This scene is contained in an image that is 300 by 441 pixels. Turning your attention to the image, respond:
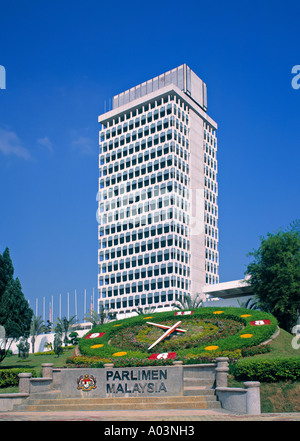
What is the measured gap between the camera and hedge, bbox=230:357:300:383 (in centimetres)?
2209

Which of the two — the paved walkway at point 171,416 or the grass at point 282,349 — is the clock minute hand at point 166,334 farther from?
the paved walkway at point 171,416

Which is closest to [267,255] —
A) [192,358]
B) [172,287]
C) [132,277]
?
[192,358]

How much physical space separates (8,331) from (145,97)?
85.6 meters

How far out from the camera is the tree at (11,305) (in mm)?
36719

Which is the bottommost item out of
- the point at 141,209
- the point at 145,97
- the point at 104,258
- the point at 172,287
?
the point at 172,287

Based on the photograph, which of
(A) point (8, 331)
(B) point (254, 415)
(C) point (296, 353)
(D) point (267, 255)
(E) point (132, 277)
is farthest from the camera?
(E) point (132, 277)

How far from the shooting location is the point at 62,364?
112 feet

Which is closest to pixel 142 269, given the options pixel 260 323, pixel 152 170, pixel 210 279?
pixel 210 279

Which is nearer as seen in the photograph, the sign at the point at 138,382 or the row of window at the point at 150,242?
the sign at the point at 138,382

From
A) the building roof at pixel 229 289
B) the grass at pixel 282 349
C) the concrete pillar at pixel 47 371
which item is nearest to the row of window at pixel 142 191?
the building roof at pixel 229 289

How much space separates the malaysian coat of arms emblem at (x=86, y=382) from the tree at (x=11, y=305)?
1346cm

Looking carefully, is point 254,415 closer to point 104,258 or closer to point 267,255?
point 267,255

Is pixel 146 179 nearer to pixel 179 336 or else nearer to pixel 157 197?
pixel 157 197

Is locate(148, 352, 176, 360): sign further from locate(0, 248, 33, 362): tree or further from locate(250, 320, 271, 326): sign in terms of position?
locate(0, 248, 33, 362): tree
